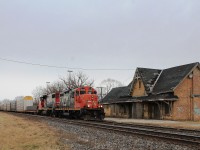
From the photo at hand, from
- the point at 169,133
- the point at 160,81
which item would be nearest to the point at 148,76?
the point at 160,81

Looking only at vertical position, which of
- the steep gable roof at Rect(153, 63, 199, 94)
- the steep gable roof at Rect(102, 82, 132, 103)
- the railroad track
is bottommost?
the railroad track

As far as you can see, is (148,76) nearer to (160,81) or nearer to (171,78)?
(160,81)

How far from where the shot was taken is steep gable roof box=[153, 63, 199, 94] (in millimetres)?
37438

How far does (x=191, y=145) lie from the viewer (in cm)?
1205

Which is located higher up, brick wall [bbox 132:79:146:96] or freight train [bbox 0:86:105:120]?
brick wall [bbox 132:79:146:96]

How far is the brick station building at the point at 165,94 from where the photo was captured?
36781mm

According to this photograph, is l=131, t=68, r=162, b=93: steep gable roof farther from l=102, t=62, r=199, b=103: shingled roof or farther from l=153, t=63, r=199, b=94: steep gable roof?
l=153, t=63, r=199, b=94: steep gable roof

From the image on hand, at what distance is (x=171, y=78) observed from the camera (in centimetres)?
3988

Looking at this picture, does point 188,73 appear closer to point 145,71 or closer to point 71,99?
point 145,71

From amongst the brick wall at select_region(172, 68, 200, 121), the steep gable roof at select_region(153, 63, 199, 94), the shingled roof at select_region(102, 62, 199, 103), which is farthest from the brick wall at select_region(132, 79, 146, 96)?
the brick wall at select_region(172, 68, 200, 121)

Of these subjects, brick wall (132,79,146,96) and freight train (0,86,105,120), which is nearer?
freight train (0,86,105,120)

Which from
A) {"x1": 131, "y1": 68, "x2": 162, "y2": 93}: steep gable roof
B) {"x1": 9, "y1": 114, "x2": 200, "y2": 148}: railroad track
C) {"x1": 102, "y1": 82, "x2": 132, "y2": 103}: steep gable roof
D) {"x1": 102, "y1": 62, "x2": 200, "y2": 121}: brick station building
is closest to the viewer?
{"x1": 9, "y1": 114, "x2": 200, "y2": 148}: railroad track

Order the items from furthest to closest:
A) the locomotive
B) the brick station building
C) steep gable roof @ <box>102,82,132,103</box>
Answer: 1. steep gable roof @ <box>102,82,132,103</box>
2. the brick station building
3. the locomotive

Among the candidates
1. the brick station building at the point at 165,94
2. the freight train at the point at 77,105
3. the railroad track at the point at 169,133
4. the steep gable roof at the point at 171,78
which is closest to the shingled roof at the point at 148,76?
the brick station building at the point at 165,94
